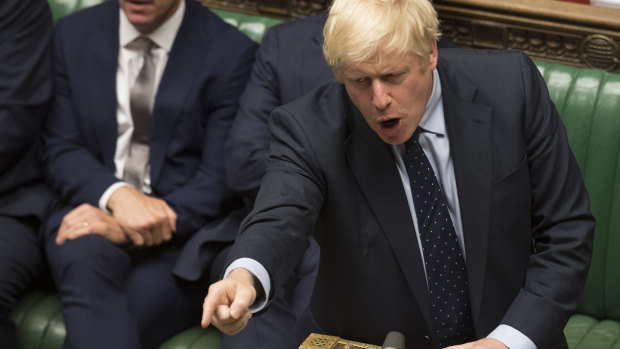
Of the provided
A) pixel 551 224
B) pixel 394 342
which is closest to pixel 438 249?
pixel 551 224

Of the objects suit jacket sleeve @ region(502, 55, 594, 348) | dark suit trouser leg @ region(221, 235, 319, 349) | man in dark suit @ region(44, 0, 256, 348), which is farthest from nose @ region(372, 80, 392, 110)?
man in dark suit @ region(44, 0, 256, 348)

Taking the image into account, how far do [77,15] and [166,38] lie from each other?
336 mm

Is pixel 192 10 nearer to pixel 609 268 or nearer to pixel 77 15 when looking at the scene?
pixel 77 15

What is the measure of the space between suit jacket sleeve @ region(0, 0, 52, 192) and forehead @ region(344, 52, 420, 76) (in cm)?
157

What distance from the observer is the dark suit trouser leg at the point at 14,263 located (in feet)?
8.84

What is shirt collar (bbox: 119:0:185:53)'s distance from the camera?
2.90 metres

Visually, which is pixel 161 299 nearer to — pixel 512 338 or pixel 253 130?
pixel 253 130

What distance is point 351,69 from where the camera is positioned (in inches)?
64.1

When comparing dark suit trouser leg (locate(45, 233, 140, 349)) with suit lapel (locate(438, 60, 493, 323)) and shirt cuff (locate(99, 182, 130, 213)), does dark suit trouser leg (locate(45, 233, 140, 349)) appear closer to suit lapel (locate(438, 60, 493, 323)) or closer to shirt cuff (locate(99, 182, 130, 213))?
shirt cuff (locate(99, 182, 130, 213))

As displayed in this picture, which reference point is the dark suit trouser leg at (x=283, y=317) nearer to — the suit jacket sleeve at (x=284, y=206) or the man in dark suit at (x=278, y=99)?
the man in dark suit at (x=278, y=99)

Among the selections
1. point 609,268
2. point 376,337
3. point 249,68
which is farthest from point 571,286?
point 249,68

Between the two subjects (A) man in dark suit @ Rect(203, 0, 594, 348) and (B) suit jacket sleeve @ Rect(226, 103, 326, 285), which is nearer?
(B) suit jacket sleeve @ Rect(226, 103, 326, 285)

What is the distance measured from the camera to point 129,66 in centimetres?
292

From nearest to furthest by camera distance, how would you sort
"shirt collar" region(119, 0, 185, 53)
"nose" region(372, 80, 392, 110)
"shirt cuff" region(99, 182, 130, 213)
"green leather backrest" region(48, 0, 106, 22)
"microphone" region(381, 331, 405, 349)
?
"microphone" region(381, 331, 405, 349)
"nose" region(372, 80, 392, 110)
"shirt cuff" region(99, 182, 130, 213)
"shirt collar" region(119, 0, 185, 53)
"green leather backrest" region(48, 0, 106, 22)
